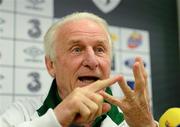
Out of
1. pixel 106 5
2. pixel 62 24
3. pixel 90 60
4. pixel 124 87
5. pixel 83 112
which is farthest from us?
pixel 106 5

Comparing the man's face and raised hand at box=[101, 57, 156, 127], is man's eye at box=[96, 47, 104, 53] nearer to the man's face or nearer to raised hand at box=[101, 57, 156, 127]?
the man's face

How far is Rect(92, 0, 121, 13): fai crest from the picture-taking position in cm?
219

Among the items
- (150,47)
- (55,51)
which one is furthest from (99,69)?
(150,47)

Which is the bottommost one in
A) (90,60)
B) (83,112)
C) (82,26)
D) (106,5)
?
(83,112)

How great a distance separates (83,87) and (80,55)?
24cm

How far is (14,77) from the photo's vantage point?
6.04 feet

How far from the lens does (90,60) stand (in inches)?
38.9

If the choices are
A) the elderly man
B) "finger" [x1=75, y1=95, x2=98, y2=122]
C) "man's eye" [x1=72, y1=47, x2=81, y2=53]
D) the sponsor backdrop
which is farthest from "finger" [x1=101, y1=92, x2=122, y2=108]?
the sponsor backdrop

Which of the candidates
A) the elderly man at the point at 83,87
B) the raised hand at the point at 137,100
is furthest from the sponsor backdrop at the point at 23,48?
the raised hand at the point at 137,100

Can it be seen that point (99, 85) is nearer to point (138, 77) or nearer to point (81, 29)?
point (138, 77)

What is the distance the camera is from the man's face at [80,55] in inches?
39.3

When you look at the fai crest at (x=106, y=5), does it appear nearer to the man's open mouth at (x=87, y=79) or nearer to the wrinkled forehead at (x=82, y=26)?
the wrinkled forehead at (x=82, y=26)

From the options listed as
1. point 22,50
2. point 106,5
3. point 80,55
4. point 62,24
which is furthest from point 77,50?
point 106,5

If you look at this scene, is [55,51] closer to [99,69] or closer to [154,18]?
[99,69]
